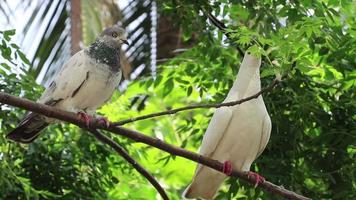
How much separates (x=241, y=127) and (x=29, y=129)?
142 cm

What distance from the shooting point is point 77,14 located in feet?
23.1

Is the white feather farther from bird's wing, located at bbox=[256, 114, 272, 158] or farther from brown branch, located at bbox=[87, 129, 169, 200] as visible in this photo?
bird's wing, located at bbox=[256, 114, 272, 158]

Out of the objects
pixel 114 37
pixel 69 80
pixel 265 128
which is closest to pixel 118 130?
pixel 69 80

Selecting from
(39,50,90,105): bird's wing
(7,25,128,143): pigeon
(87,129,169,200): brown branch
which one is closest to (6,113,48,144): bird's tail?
(7,25,128,143): pigeon

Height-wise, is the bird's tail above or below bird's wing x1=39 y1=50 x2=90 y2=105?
below

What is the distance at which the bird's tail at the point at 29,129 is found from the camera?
4.75m

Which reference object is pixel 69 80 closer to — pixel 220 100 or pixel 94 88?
pixel 94 88

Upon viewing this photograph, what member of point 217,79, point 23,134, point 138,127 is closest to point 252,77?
point 217,79

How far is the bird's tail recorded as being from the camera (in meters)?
4.75

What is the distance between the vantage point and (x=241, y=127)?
14.7ft

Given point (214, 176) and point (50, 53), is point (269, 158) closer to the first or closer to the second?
point (214, 176)

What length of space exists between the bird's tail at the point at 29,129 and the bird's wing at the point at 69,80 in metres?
0.13

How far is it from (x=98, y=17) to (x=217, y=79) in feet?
7.10

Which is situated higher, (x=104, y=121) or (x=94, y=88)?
(x=94, y=88)
